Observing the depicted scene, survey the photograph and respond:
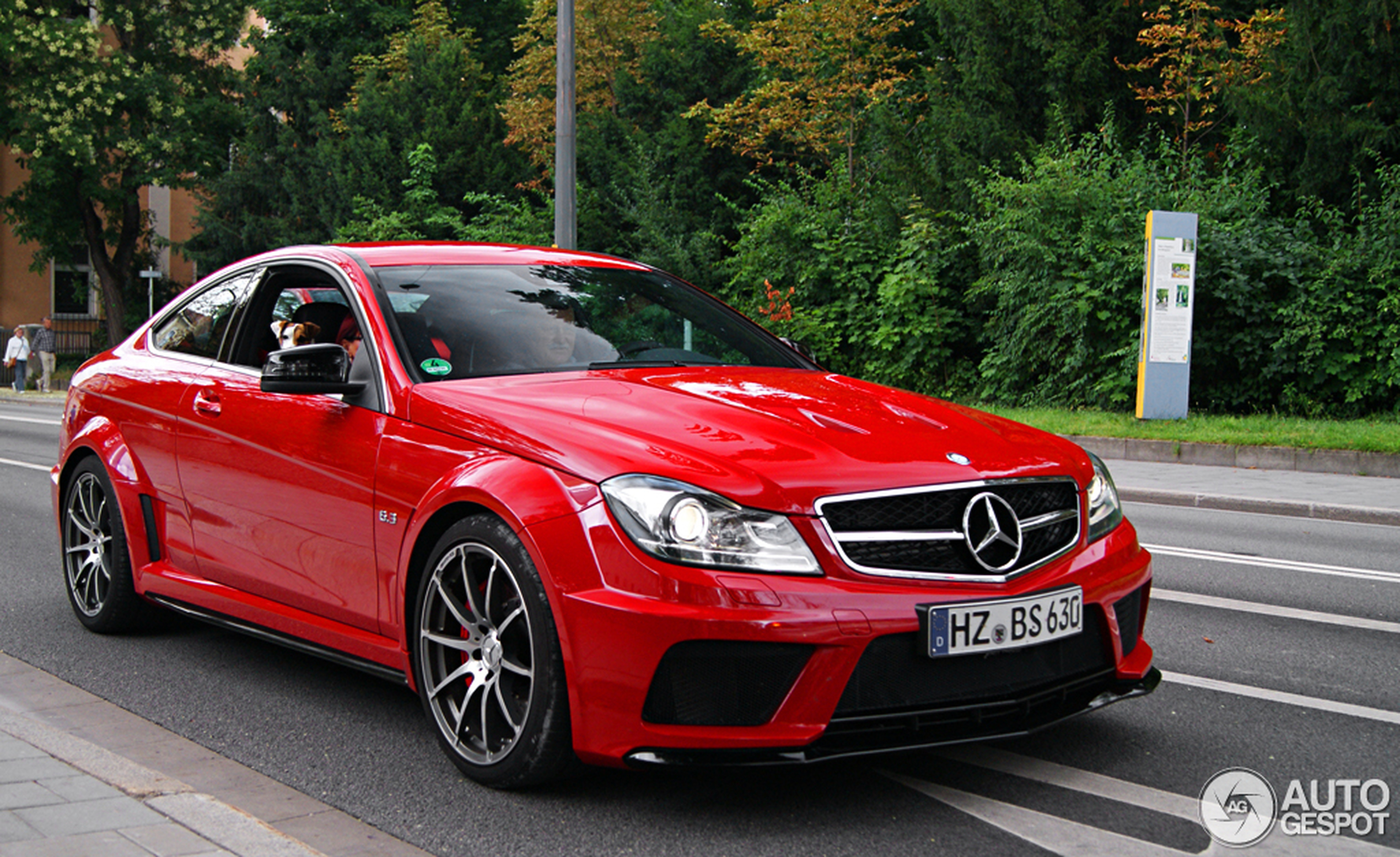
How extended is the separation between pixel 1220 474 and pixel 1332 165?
773cm

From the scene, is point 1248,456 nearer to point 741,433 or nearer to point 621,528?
point 741,433

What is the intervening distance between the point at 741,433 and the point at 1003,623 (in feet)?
2.88

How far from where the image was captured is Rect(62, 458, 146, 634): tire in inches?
229

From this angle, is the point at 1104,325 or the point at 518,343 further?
the point at 1104,325

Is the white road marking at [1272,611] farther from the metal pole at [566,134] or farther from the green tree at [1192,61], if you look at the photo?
the green tree at [1192,61]

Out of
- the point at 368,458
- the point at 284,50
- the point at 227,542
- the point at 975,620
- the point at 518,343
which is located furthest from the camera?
the point at 284,50

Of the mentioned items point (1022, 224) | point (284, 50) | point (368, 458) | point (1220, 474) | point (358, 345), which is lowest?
point (1220, 474)

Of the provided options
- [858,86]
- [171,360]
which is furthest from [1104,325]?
[171,360]

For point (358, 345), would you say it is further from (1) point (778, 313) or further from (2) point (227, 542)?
(1) point (778, 313)

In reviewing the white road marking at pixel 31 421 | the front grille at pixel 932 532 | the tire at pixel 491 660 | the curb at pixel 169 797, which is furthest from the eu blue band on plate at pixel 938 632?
the white road marking at pixel 31 421

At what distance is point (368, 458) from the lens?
4.26m

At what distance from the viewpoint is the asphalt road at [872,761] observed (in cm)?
346

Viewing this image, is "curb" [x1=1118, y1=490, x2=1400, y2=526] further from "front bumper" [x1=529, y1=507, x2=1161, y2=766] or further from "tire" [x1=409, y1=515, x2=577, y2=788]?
"tire" [x1=409, y1=515, x2=577, y2=788]

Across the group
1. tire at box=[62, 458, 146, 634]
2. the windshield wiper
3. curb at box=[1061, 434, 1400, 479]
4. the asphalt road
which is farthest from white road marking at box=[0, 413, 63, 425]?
the windshield wiper
